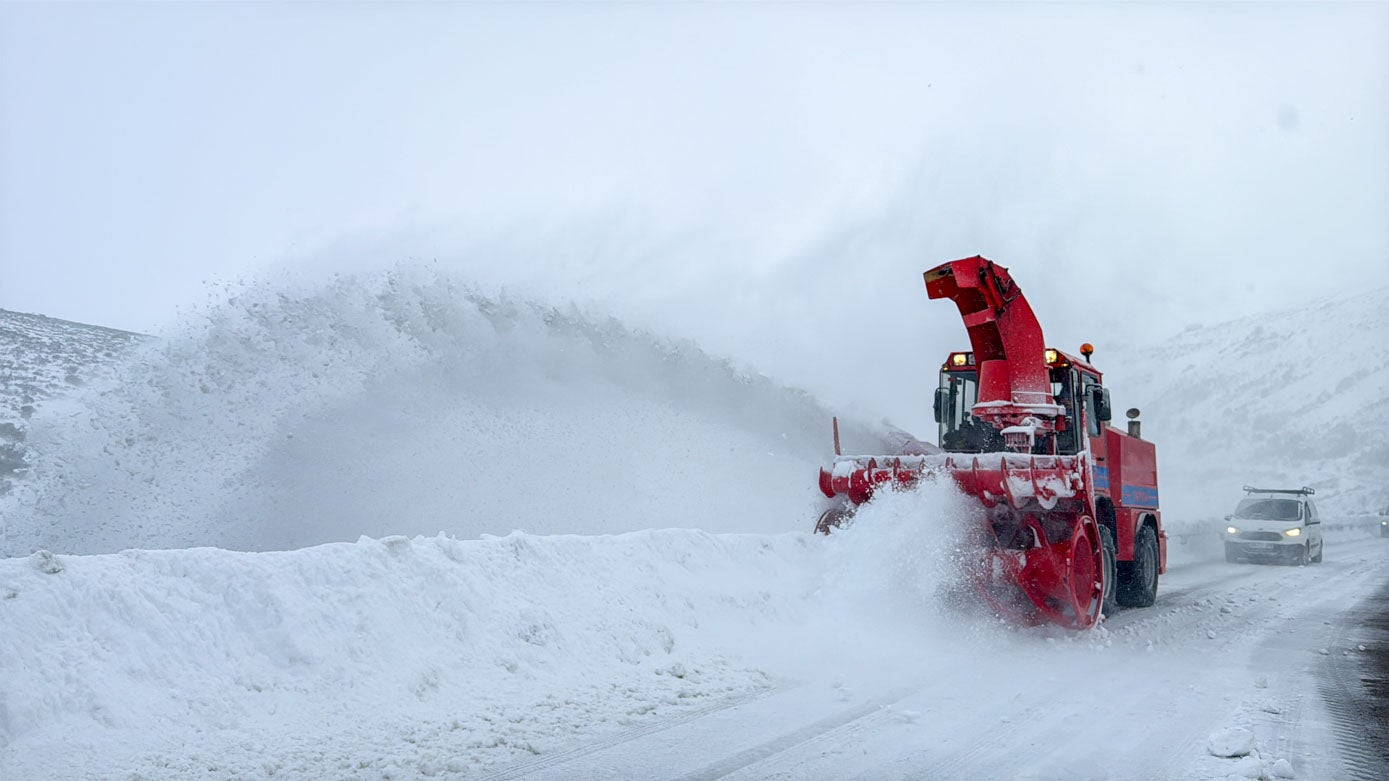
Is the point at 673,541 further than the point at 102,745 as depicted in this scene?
Yes

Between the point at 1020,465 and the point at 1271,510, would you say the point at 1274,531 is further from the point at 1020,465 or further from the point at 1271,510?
the point at 1020,465

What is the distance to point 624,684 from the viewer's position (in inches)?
268

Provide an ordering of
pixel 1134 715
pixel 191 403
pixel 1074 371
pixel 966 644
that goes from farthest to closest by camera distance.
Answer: pixel 191 403
pixel 1074 371
pixel 966 644
pixel 1134 715

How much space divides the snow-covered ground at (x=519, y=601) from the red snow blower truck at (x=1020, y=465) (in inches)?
15.6

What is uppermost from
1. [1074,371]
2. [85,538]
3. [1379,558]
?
[1074,371]

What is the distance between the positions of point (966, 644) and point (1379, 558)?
70.1ft

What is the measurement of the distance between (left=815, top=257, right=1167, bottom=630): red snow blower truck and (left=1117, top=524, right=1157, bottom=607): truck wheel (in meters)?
0.71

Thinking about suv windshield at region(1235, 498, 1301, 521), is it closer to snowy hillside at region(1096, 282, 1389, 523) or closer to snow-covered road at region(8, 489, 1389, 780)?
snow-covered road at region(8, 489, 1389, 780)

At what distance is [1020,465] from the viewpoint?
9094mm

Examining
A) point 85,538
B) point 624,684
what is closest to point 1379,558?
point 624,684

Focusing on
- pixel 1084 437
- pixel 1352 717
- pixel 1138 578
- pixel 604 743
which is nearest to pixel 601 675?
pixel 604 743

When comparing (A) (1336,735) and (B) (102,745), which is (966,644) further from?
(B) (102,745)

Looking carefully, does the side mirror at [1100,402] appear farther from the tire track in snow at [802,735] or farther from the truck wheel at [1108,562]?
the tire track in snow at [802,735]

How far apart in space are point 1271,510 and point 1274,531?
1004mm
